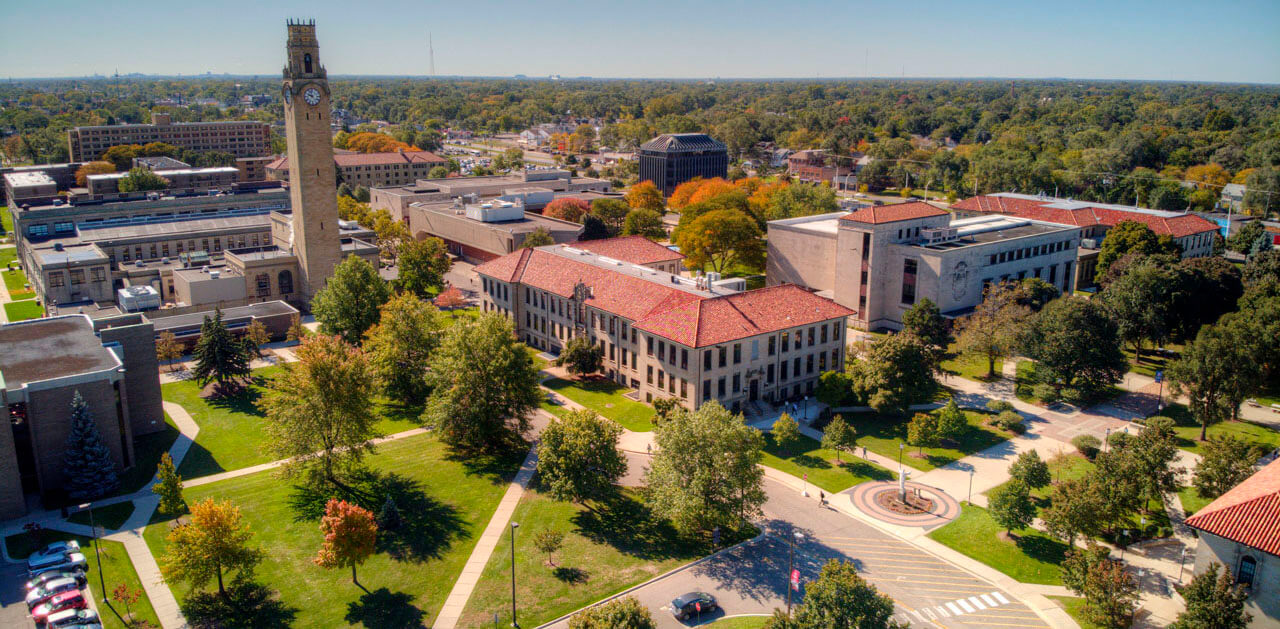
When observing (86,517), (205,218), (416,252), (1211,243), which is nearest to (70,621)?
(86,517)

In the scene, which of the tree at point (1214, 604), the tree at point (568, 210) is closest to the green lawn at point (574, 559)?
the tree at point (1214, 604)

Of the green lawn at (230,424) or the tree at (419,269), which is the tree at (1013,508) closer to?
the green lawn at (230,424)

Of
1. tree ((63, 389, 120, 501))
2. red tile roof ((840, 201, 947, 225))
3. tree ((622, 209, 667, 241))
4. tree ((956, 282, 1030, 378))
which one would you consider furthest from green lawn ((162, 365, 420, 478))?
tree ((622, 209, 667, 241))

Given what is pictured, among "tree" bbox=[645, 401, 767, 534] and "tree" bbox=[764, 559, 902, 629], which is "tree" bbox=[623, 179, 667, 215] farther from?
"tree" bbox=[764, 559, 902, 629]

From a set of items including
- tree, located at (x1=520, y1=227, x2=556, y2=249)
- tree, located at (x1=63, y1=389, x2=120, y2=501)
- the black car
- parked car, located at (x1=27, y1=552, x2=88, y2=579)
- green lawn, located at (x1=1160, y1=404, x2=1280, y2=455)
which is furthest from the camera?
tree, located at (x1=520, y1=227, x2=556, y2=249)

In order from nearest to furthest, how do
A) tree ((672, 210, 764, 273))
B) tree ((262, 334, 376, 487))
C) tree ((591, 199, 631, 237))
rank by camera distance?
tree ((262, 334, 376, 487)) → tree ((672, 210, 764, 273)) → tree ((591, 199, 631, 237))

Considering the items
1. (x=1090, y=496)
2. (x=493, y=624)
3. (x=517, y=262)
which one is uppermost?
A: (x=517, y=262)

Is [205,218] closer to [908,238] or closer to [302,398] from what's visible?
[302,398]
